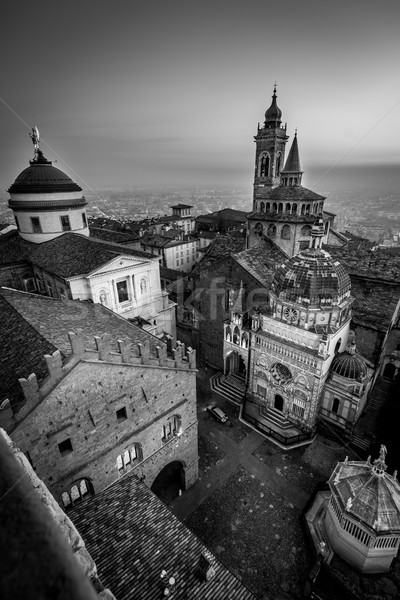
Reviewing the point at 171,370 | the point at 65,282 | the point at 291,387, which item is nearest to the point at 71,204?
the point at 65,282

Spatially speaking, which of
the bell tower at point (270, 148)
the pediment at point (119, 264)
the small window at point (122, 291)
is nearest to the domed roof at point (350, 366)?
the pediment at point (119, 264)

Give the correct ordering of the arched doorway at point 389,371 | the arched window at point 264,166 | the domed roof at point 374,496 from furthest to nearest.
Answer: the arched window at point 264,166, the arched doorway at point 389,371, the domed roof at point 374,496

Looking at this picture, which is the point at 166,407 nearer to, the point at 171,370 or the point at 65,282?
the point at 171,370

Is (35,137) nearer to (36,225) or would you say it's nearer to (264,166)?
(36,225)

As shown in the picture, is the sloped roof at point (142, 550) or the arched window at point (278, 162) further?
the arched window at point (278, 162)

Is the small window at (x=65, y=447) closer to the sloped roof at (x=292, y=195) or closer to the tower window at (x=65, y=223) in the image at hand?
the tower window at (x=65, y=223)

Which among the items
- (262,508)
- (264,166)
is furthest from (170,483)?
(264,166)

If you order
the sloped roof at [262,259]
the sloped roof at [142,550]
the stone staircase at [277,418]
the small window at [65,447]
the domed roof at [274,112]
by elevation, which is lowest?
the stone staircase at [277,418]
